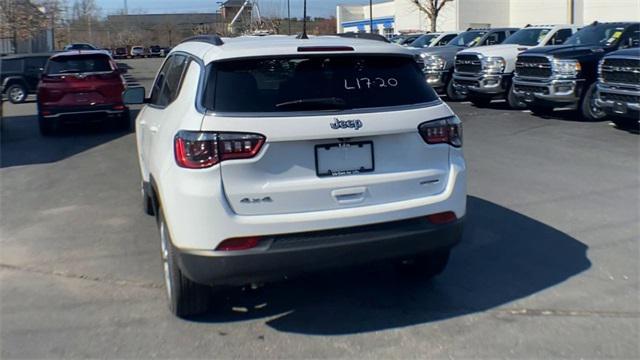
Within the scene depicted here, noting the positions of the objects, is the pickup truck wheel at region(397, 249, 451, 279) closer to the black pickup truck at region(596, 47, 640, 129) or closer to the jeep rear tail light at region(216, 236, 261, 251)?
the jeep rear tail light at region(216, 236, 261, 251)

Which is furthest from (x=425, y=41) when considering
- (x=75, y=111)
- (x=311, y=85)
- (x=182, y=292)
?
(x=182, y=292)

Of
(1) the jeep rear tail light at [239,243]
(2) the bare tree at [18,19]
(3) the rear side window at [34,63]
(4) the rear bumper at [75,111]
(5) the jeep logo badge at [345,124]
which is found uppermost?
(2) the bare tree at [18,19]

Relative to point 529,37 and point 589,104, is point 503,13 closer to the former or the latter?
point 529,37

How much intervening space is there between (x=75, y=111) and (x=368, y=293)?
10.8 m

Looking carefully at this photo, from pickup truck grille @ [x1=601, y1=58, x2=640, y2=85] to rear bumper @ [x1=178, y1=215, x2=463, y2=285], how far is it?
8.97 metres

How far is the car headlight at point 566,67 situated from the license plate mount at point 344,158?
1081 centimetres

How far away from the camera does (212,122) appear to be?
3906 mm

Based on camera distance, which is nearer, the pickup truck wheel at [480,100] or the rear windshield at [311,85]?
the rear windshield at [311,85]

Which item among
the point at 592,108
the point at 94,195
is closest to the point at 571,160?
the point at 592,108

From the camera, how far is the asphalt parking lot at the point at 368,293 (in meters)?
4.21

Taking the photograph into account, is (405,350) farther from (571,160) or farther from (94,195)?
(571,160)

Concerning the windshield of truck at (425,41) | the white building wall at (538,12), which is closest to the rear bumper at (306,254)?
the windshield of truck at (425,41)

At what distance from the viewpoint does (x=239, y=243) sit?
3.93 metres

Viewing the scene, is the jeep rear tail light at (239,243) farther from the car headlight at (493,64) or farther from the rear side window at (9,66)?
the rear side window at (9,66)
